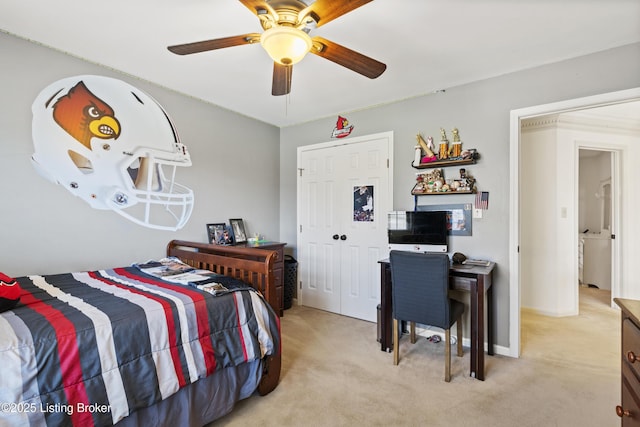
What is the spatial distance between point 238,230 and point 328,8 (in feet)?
8.66

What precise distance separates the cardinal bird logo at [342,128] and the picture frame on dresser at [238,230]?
1.54m

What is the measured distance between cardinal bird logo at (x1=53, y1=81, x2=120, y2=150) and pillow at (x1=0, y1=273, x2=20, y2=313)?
4.47 feet

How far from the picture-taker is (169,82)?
278 centimetres

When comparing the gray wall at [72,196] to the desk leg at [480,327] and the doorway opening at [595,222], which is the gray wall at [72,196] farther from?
the doorway opening at [595,222]

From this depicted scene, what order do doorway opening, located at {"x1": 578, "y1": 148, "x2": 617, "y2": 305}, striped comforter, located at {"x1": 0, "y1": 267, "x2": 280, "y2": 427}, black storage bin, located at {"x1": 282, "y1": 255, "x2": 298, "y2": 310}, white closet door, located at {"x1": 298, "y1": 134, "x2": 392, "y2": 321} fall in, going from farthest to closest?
doorway opening, located at {"x1": 578, "y1": 148, "x2": 617, "y2": 305} → black storage bin, located at {"x1": 282, "y1": 255, "x2": 298, "y2": 310} → white closet door, located at {"x1": 298, "y1": 134, "x2": 392, "y2": 321} → striped comforter, located at {"x1": 0, "y1": 267, "x2": 280, "y2": 427}

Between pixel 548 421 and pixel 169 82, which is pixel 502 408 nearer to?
pixel 548 421

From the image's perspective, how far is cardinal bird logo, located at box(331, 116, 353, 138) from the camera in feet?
11.4

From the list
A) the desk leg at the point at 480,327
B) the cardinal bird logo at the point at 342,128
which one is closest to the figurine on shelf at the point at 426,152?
the cardinal bird logo at the point at 342,128

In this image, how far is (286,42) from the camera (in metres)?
1.46

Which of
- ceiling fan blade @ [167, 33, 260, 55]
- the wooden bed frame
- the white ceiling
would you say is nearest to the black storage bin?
the wooden bed frame

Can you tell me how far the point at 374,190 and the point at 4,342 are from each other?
288 cm

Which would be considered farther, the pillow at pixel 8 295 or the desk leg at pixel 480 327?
the desk leg at pixel 480 327

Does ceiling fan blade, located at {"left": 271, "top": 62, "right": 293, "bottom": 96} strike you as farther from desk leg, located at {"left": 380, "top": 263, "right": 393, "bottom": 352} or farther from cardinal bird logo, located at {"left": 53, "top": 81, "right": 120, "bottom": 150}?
desk leg, located at {"left": 380, "top": 263, "right": 393, "bottom": 352}

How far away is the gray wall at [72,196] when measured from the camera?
2.09m
